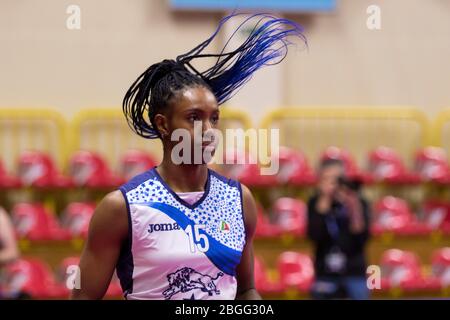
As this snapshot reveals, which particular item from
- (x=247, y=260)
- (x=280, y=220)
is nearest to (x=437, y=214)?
(x=280, y=220)

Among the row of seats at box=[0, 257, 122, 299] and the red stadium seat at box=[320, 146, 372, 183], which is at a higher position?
the red stadium seat at box=[320, 146, 372, 183]

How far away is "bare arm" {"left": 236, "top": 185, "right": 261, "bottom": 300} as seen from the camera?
3307mm

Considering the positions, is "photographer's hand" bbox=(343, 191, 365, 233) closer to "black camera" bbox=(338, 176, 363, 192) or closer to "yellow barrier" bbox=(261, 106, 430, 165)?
"black camera" bbox=(338, 176, 363, 192)

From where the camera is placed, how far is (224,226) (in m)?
3.17

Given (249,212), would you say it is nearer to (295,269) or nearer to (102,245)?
(102,245)

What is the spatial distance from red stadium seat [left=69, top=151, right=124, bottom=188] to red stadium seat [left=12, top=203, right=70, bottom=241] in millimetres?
390

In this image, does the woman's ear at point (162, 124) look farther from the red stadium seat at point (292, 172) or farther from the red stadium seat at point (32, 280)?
the red stadium seat at point (292, 172)

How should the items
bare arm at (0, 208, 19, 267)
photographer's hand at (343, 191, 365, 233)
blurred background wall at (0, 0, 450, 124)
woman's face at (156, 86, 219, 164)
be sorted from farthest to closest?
blurred background wall at (0, 0, 450, 124) → photographer's hand at (343, 191, 365, 233) → bare arm at (0, 208, 19, 267) → woman's face at (156, 86, 219, 164)

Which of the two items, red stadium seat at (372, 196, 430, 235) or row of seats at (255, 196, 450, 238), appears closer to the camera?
row of seats at (255, 196, 450, 238)

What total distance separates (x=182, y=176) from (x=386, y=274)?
496 cm

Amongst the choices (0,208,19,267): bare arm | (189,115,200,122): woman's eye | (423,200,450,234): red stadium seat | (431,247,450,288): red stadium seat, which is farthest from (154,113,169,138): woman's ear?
(423,200,450,234): red stadium seat

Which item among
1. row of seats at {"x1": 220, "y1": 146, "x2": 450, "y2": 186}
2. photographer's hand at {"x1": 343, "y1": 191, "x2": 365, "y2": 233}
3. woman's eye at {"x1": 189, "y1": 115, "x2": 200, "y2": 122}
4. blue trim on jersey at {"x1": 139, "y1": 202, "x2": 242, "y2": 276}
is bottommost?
photographer's hand at {"x1": 343, "y1": 191, "x2": 365, "y2": 233}

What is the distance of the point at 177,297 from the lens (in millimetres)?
3035
